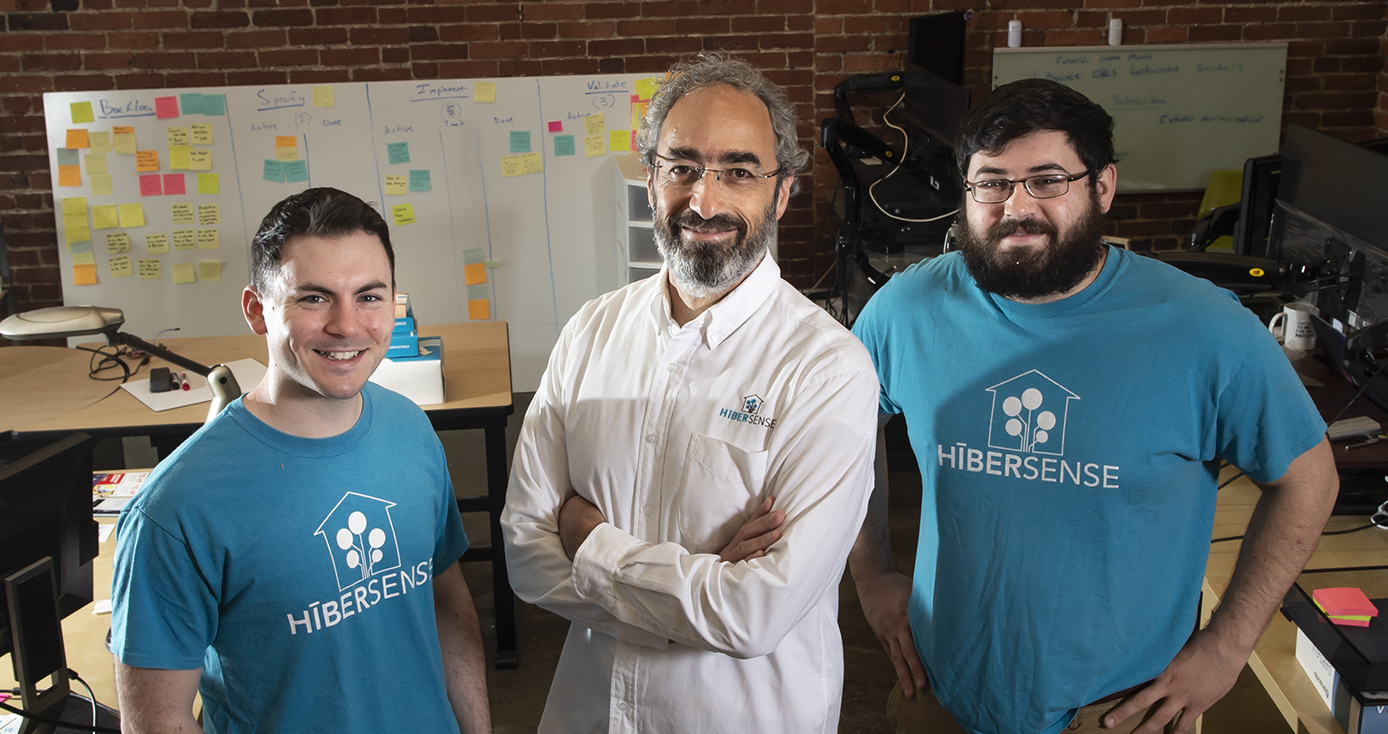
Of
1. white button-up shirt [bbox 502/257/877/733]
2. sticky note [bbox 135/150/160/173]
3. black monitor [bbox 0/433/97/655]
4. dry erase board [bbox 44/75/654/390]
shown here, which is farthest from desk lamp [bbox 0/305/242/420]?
sticky note [bbox 135/150/160/173]

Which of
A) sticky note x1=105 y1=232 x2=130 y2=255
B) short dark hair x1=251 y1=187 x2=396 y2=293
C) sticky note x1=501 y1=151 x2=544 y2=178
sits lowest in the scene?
sticky note x1=105 y1=232 x2=130 y2=255

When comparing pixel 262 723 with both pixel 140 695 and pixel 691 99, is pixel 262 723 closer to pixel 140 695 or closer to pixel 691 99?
pixel 140 695

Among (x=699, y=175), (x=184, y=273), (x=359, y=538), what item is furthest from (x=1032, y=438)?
(x=184, y=273)

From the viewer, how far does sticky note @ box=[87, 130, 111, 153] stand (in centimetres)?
445

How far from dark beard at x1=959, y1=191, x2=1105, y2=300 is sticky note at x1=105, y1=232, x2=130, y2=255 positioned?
4370 mm

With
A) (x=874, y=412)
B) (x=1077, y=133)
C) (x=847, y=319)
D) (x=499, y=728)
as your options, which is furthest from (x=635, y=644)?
(x=847, y=319)

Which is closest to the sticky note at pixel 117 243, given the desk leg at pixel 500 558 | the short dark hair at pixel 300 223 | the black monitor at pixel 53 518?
the desk leg at pixel 500 558

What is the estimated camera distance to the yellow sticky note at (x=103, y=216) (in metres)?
4.55

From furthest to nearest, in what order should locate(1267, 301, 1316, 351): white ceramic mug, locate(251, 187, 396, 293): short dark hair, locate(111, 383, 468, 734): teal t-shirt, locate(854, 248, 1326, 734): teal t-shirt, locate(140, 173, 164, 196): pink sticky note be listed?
locate(140, 173, 164, 196): pink sticky note < locate(1267, 301, 1316, 351): white ceramic mug < locate(854, 248, 1326, 734): teal t-shirt < locate(251, 187, 396, 293): short dark hair < locate(111, 383, 468, 734): teal t-shirt

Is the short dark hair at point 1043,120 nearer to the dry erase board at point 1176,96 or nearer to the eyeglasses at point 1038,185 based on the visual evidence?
the eyeglasses at point 1038,185

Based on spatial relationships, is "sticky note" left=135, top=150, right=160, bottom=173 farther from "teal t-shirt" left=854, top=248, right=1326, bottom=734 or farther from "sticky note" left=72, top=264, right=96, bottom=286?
"teal t-shirt" left=854, top=248, right=1326, bottom=734

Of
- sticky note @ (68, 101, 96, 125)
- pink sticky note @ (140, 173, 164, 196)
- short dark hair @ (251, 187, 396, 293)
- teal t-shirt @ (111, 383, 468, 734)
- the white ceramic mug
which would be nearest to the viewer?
teal t-shirt @ (111, 383, 468, 734)

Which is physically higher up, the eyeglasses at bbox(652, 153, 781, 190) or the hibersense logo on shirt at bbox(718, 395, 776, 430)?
the eyeglasses at bbox(652, 153, 781, 190)

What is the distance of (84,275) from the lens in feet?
15.1
